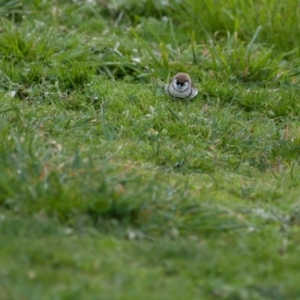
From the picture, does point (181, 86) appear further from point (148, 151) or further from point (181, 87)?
point (148, 151)

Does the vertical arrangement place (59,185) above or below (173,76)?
above

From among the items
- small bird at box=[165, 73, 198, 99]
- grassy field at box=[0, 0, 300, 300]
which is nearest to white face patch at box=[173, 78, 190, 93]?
small bird at box=[165, 73, 198, 99]

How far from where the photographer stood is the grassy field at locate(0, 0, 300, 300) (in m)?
3.80

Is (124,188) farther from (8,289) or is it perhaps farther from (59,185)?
(8,289)

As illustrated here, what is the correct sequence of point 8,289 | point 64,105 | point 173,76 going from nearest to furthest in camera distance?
point 8,289 → point 64,105 → point 173,76

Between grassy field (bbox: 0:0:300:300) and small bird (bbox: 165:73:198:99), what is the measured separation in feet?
0.25

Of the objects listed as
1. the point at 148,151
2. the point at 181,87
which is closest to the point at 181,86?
the point at 181,87

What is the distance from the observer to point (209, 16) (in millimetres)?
7762

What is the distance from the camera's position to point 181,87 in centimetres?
624

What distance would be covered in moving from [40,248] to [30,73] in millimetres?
2774

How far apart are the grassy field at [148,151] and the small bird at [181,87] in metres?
0.08

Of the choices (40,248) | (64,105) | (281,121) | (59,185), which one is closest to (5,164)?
(59,185)

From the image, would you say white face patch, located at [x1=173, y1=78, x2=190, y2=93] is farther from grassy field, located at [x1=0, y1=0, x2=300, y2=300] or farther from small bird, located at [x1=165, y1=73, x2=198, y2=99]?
grassy field, located at [x1=0, y1=0, x2=300, y2=300]

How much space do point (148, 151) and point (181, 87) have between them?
95cm
